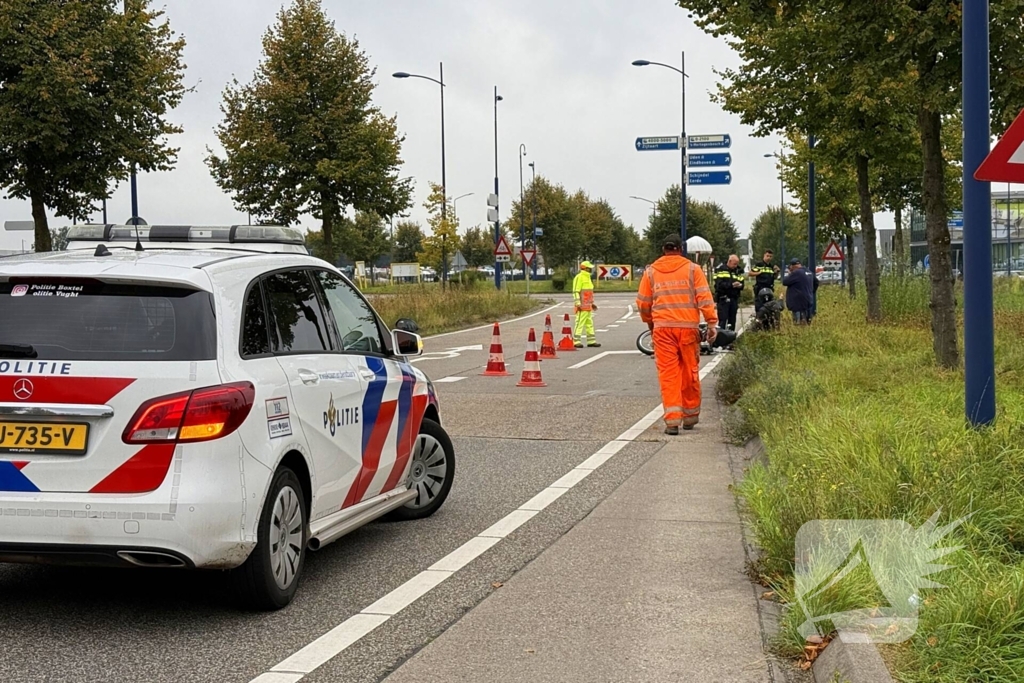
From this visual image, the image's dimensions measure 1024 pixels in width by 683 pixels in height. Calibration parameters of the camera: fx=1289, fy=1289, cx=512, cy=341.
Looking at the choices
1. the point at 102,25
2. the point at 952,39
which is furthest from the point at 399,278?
the point at 952,39

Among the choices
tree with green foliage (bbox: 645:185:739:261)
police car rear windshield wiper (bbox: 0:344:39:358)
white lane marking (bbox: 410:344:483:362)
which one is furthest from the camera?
tree with green foliage (bbox: 645:185:739:261)

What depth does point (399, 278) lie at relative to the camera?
104188mm

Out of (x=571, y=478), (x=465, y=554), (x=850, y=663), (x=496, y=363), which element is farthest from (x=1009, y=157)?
(x=496, y=363)

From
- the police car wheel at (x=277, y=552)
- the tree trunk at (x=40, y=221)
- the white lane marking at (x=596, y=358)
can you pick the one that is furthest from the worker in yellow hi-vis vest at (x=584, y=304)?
the police car wheel at (x=277, y=552)

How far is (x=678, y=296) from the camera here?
12.1 meters

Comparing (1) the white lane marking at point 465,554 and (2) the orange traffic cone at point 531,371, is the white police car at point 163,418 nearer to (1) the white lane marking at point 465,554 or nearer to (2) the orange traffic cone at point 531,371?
(1) the white lane marking at point 465,554

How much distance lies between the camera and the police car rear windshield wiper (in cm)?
532

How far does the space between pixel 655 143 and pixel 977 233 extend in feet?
99.9

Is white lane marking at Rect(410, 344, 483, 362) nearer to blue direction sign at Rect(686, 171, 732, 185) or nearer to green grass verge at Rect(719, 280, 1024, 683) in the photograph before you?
green grass verge at Rect(719, 280, 1024, 683)

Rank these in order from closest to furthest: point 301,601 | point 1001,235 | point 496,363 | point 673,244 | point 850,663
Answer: point 850,663 < point 301,601 < point 673,244 < point 496,363 < point 1001,235

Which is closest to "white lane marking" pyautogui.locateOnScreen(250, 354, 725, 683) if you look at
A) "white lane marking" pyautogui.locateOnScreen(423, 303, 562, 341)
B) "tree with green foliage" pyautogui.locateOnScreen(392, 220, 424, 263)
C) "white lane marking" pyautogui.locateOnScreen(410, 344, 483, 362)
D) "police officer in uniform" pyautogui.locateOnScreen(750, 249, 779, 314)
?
"white lane marking" pyautogui.locateOnScreen(410, 344, 483, 362)

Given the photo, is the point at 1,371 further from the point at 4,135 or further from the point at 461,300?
the point at 461,300

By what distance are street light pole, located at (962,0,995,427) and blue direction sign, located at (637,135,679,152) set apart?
30061 mm

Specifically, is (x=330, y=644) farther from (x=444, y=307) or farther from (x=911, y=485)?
(x=444, y=307)
